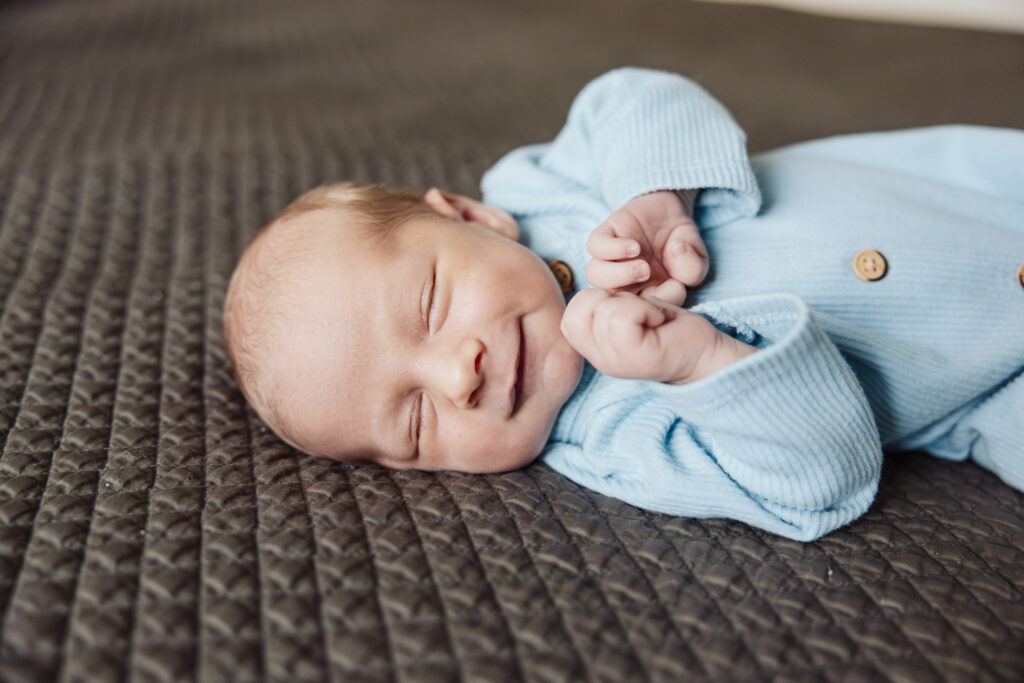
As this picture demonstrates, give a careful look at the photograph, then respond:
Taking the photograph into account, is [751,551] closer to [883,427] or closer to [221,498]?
[883,427]

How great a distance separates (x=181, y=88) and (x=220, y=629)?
169 cm

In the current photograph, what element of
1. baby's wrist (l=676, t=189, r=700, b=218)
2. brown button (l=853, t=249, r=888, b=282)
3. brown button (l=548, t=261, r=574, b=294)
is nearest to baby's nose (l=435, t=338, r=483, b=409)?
brown button (l=548, t=261, r=574, b=294)

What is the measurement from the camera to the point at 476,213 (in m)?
1.16

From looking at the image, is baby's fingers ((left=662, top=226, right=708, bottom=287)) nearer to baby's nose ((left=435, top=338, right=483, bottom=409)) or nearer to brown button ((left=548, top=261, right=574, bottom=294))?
brown button ((left=548, top=261, right=574, bottom=294))

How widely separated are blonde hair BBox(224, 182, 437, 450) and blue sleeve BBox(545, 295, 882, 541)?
383 mm

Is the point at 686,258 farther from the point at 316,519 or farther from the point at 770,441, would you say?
the point at 316,519

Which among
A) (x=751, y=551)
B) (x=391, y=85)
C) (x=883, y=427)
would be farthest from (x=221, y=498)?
(x=391, y=85)

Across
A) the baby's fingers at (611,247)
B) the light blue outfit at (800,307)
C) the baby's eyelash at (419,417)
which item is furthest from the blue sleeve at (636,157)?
the baby's eyelash at (419,417)

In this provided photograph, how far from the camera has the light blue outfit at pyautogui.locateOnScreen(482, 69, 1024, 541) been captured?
843 millimetres

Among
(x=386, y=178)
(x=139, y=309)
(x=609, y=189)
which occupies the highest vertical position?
(x=609, y=189)

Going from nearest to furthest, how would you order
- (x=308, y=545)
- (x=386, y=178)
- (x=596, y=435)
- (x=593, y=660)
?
(x=593, y=660) → (x=308, y=545) → (x=596, y=435) → (x=386, y=178)

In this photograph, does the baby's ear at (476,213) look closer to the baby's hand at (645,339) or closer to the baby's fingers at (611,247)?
the baby's fingers at (611,247)

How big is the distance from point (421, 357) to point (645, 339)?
262mm

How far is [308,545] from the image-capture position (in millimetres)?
771
